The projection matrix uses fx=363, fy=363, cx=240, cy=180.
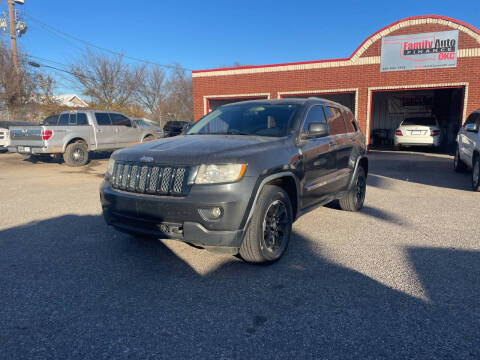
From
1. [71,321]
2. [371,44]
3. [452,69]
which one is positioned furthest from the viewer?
[371,44]

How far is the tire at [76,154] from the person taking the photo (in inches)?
480

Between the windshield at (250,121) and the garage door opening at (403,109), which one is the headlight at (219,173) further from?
the garage door opening at (403,109)

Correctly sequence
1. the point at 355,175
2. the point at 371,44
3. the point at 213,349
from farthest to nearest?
the point at 371,44
the point at 355,175
the point at 213,349

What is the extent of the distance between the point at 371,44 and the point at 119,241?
16.1 metres

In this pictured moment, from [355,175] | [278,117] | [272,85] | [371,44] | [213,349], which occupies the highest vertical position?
[371,44]

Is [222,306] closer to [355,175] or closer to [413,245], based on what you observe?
[413,245]

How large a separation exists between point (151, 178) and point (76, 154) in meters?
10.2

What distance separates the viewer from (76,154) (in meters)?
12.5

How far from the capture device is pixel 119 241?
4.54 meters

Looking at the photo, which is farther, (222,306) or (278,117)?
(278,117)

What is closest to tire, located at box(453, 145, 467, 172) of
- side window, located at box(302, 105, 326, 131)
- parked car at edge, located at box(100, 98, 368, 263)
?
side window, located at box(302, 105, 326, 131)

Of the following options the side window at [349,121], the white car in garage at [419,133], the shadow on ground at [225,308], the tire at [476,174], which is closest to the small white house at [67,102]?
the white car in garage at [419,133]

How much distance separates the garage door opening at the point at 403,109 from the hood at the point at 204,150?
1984 centimetres

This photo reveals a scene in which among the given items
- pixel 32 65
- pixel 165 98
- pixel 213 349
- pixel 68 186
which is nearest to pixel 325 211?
pixel 213 349
